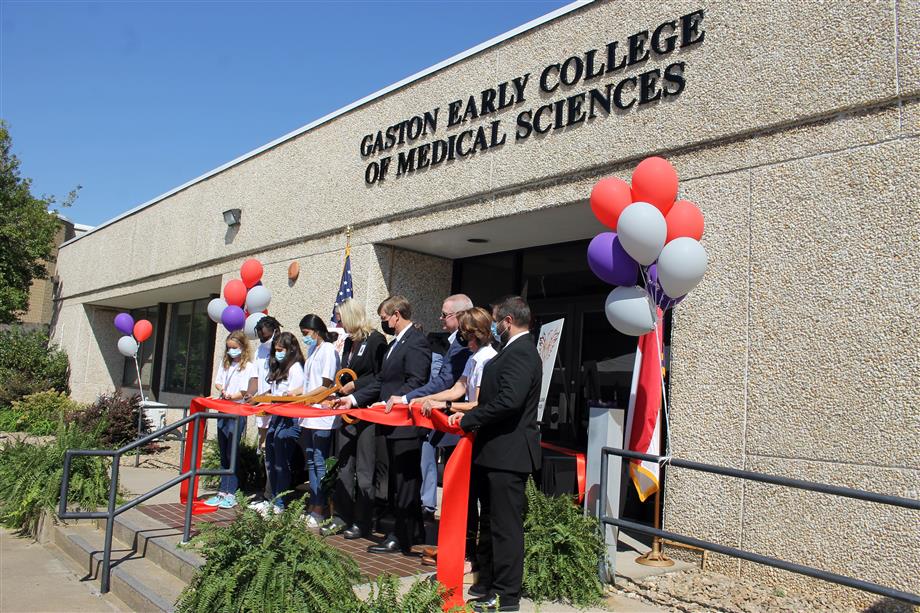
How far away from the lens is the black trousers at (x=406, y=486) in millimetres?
5754

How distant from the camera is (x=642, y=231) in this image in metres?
4.87

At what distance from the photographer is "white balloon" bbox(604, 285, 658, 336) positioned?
5.05 meters

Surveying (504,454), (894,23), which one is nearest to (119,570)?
(504,454)

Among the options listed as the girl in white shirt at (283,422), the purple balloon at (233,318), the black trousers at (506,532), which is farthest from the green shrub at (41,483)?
the black trousers at (506,532)

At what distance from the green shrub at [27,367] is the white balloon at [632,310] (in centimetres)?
1819

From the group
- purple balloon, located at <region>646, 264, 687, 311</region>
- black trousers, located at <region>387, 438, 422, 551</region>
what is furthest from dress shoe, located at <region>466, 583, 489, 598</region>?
purple balloon, located at <region>646, 264, 687, 311</region>

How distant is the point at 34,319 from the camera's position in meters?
31.3

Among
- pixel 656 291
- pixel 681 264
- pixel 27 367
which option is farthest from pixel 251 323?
pixel 27 367

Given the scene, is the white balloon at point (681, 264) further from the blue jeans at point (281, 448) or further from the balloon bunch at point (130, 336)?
the balloon bunch at point (130, 336)

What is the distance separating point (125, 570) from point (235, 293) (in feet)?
15.7

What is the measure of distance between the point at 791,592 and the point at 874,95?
11.5 feet

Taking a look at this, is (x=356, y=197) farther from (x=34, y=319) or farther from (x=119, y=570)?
(x=34, y=319)

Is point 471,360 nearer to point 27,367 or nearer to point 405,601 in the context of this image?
point 405,601

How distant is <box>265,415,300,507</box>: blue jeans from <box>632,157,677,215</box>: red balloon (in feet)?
12.3
